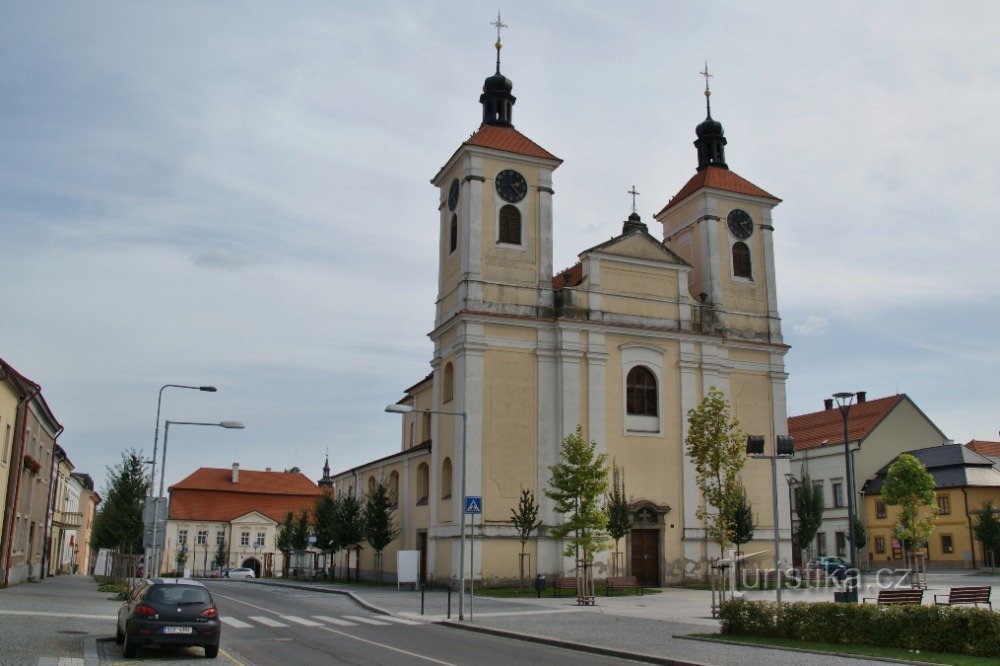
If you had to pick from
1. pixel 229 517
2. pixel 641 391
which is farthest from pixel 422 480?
pixel 229 517

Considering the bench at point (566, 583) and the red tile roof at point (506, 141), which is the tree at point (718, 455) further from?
the red tile roof at point (506, 141)

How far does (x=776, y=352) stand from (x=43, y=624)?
116 ft

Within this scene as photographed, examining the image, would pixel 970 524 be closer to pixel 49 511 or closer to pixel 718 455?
pixel 718 455

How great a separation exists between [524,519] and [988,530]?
34.4m

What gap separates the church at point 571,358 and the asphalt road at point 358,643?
12.0m

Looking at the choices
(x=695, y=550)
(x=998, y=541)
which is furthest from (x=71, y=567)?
(x=998, y=541)

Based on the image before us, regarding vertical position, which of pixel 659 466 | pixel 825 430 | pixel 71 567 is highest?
pixel 825 430

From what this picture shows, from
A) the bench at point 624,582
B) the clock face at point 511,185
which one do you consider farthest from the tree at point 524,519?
the clock face at point 511,185

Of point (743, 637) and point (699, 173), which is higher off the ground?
point (699, 173)

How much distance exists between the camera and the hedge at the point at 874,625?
50.3ft

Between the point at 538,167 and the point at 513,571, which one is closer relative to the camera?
the point at 513,571

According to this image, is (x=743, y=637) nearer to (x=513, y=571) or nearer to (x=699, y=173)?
(x=513, y=571)

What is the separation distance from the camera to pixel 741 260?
46438 mm

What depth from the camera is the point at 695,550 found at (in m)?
40.6
